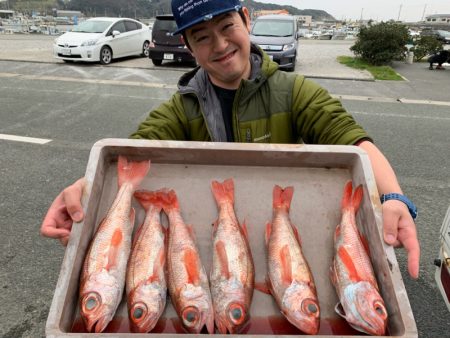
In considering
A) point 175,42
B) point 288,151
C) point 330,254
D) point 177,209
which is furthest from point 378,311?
point 175,42

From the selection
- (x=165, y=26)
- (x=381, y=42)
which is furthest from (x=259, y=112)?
(x=381, y=42)

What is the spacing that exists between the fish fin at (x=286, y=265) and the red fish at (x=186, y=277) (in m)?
0.33

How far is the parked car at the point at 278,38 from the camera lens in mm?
14094

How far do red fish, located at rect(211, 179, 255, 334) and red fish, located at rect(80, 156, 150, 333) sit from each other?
1.30ft

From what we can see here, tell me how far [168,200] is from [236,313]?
0.66 metres

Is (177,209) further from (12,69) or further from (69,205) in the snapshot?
(12,69)

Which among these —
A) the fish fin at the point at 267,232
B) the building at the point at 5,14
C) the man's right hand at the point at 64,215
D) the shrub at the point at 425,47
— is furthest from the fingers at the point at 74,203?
the building at the point at 5,14

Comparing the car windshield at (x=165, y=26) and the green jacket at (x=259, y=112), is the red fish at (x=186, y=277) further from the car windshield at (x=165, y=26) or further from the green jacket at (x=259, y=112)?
the car windshield at (x=165, y=26)

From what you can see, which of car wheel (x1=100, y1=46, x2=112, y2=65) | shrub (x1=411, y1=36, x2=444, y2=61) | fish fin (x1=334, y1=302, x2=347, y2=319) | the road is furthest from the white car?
fish fin (x1=334, y1=302, x2=347, y2=319)

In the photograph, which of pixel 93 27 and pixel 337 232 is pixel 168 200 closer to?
pixel 337 232

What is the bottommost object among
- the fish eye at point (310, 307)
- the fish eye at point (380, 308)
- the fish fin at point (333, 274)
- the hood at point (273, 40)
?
the fish eye at point (310, 307)

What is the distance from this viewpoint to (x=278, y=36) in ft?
49.2

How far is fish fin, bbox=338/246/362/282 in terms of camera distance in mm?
1563

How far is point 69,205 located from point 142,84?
1061 centimetres
